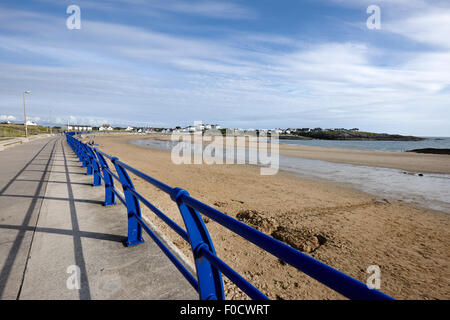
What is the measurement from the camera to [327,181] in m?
12.8

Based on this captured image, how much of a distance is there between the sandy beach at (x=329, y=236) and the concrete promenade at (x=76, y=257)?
0.88 m

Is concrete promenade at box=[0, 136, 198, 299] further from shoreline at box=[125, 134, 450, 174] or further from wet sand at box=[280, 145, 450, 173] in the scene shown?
wet sand at box=[280, 145, 450, 173]

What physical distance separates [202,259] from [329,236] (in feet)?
15.1

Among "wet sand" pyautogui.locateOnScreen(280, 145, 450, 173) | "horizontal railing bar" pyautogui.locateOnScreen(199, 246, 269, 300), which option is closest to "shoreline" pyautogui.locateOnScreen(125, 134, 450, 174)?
"wet sand" pyautogui.locateOnScreen(280, 145, 450, 173)

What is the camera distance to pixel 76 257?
296 centimetres

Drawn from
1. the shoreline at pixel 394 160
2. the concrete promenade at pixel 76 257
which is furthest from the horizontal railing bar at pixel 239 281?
the shoreline at pixel 394 160

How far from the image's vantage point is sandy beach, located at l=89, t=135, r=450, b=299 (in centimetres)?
368

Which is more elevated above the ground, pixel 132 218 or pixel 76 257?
pixel 132 218

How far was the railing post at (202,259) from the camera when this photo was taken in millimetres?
1634

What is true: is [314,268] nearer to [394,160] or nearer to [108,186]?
[108,186]

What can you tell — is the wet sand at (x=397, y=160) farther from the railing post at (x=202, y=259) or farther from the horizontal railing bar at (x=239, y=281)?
the horizontal railing bar at (x=239, y=281)

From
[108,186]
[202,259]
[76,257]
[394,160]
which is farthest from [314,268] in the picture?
[394,160]
